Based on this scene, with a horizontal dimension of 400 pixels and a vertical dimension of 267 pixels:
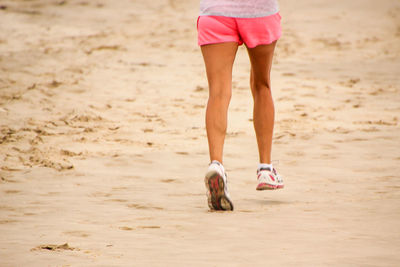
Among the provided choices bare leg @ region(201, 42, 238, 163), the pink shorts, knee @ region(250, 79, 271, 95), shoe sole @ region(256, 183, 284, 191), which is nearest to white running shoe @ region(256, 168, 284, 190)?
shoe sole @ region(256, 183, 284, 191)

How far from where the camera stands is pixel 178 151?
5438 mm

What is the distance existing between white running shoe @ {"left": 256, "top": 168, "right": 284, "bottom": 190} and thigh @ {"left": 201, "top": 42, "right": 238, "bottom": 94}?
53cm

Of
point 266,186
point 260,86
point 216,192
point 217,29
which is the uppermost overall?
point 217,29

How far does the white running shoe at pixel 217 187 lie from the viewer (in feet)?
11.7

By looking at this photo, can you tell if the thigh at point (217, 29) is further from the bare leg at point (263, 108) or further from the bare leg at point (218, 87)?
the bare leg at point (263, 108)

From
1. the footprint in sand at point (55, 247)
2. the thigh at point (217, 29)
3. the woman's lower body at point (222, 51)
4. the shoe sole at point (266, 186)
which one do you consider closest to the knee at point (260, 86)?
the woman's lower body at point (222, 51)

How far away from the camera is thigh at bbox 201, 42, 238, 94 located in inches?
148

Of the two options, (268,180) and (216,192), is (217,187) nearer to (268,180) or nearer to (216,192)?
(216,192)

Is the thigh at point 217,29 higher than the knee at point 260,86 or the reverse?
higher

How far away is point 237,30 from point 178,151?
1819 millimetres

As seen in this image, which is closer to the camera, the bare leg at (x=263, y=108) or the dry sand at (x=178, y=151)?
the dry sand at (x=178, y=151)

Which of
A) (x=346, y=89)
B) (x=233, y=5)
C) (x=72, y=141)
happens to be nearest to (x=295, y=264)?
(x=233, y=5)

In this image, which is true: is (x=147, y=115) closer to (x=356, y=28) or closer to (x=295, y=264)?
(x=295, y=264)

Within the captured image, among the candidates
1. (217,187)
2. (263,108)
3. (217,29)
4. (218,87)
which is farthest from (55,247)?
(263,108)
